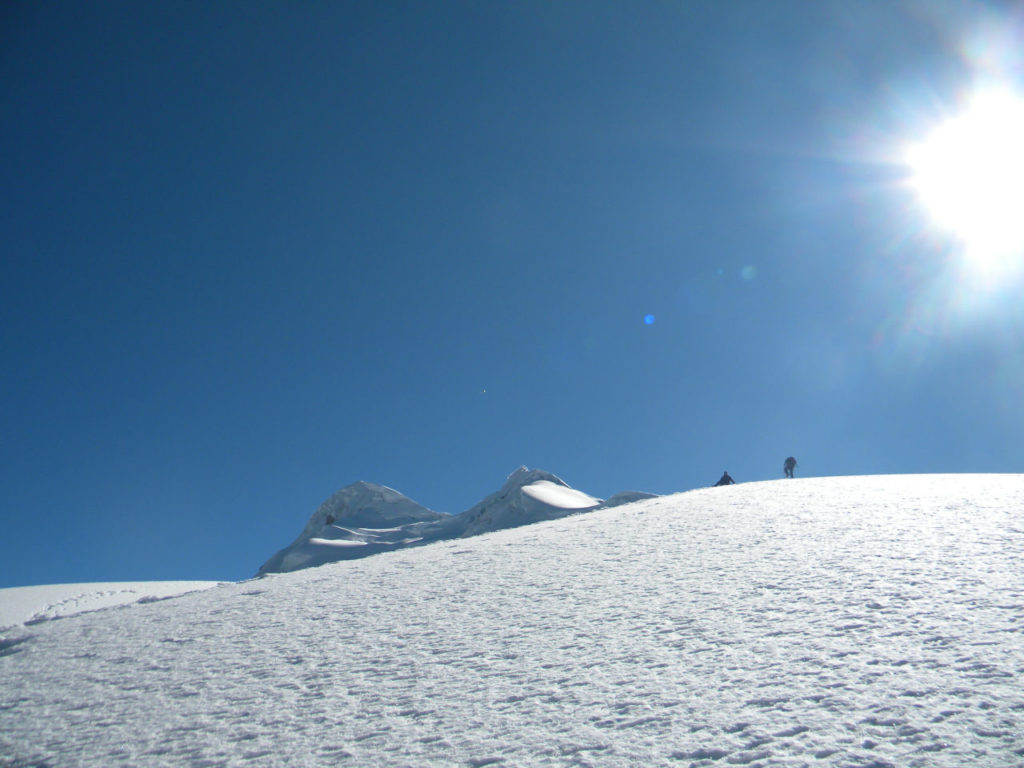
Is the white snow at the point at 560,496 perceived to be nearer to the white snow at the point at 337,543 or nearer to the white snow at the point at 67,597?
the white snow at the point at 337,543

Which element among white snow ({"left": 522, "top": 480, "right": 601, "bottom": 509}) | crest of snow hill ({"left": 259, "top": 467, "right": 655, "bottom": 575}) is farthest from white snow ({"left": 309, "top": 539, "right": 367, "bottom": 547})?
white snow ({"left": 522, "top": 480, "right": 601, "bottom": 509})

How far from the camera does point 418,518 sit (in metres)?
55.0

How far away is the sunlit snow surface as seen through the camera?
4621 millimetres

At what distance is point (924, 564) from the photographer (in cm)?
817

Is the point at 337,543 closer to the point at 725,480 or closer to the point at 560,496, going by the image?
the point at 560,496

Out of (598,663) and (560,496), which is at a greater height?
(560,496)

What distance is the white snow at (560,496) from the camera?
122 ft

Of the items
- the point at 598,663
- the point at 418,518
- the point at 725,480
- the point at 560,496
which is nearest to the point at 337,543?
the point at 560,496

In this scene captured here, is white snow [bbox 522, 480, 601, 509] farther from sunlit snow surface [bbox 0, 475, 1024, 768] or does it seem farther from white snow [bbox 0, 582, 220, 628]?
sunlit snow surface [bbox 0, 475, 1024, 768]

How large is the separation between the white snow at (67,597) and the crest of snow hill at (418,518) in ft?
25.6

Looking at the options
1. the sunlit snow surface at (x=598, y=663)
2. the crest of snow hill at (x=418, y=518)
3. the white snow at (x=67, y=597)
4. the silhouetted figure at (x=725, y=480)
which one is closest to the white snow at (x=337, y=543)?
the crest of snow hill at (x=418, y=518)

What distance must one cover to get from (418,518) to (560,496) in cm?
1933

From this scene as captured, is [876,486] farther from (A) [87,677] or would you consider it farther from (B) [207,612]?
(A) [87,677]

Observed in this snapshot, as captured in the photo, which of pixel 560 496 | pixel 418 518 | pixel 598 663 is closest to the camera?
pixel 598 663
